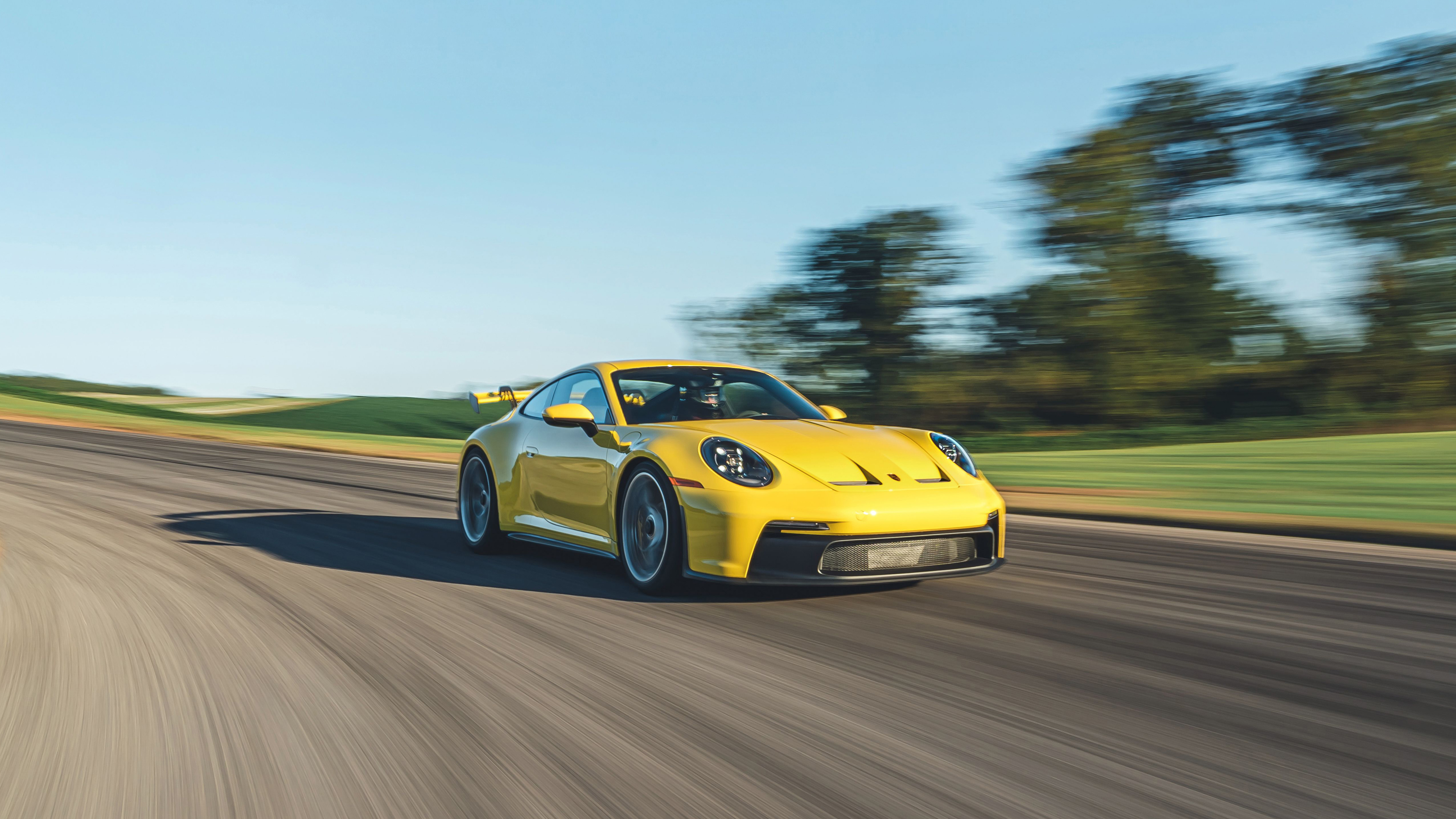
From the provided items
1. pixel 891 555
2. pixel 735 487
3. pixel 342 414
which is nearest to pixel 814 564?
pixel 891 555

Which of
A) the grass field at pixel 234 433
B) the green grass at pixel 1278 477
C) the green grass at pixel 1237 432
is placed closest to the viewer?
the green grass at pixel 1278 477

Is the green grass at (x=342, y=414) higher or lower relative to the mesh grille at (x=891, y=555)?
higher

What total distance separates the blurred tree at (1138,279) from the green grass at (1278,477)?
7694 mm

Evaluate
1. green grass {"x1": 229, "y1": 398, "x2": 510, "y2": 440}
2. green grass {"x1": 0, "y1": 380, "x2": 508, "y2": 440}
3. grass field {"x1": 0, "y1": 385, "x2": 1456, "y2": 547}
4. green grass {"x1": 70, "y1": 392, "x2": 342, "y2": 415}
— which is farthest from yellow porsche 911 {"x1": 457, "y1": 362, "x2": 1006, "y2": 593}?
green grass {"x1": 70, "y1": 392, "x2": 342, "y2": 415}

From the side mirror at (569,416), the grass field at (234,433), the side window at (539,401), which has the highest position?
the side window at (539,401)

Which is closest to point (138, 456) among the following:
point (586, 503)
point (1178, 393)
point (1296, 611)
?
point (586, 503)

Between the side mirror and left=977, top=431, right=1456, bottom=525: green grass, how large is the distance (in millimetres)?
6388

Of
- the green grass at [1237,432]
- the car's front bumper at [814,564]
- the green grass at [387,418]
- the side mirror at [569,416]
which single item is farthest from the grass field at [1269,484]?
the green grass at [387,418]

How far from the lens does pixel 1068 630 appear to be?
4777 millimetres

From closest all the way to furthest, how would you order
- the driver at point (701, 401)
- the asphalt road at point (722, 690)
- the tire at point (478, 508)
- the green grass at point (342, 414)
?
the asphalt road at point (722, 690) → the driver at point (701, 401) → the tire at point (478, 508) → the green grass at point (342, 414)

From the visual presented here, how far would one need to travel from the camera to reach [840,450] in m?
5.57

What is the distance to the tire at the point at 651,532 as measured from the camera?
5.54 metres

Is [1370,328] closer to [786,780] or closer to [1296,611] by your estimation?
[1296,611]

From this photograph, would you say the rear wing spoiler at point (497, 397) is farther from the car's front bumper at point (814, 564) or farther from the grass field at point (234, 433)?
the grass field at point (234, 433)
